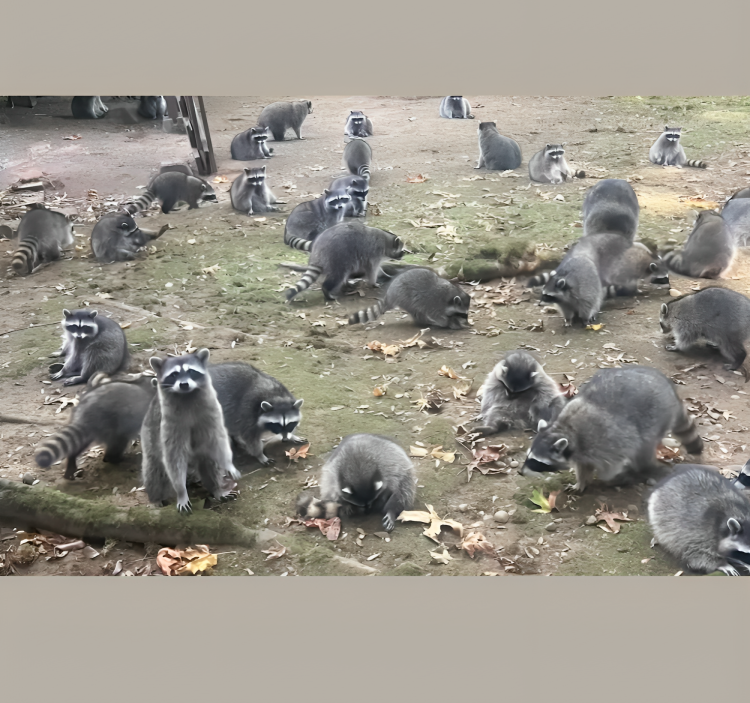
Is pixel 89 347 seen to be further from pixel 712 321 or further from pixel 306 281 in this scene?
pixel 712 321

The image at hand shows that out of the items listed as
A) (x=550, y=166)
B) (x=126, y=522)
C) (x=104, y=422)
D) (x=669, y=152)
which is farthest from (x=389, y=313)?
(x=669, y=152)

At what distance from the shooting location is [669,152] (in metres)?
4.64

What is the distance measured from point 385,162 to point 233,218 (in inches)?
41.4

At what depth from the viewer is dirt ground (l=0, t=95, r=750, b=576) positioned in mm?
3729

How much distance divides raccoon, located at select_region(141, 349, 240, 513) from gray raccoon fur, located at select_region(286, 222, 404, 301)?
2.46ft

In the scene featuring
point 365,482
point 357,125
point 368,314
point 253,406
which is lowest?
point 365,482

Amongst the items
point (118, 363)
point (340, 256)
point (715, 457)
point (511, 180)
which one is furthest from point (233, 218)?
point (715, 457)

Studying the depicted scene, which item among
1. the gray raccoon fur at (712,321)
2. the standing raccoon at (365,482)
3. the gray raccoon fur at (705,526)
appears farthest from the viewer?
the gray raccoon fur at (712,321)

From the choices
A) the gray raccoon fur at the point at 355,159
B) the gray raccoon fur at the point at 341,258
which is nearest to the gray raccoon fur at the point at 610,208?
the gray raccoon fur at the point at 341,258

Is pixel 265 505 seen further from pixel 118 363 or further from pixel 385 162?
pixel 385 162

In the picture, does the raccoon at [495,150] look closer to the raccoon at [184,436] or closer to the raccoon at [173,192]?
the raccoon at [173,192]

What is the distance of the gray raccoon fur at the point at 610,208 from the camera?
4.18 metres

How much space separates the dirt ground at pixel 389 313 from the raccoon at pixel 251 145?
6 centimetres

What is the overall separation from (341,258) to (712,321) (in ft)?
7.16
